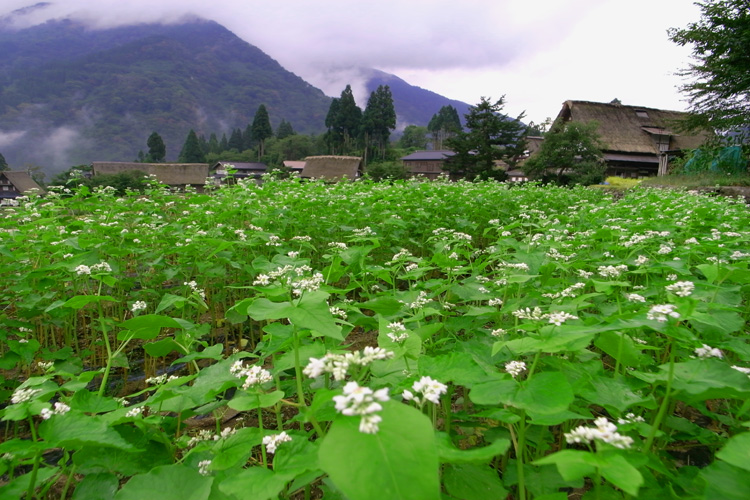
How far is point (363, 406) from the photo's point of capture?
0.77 m

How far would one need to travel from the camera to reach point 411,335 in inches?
63.3

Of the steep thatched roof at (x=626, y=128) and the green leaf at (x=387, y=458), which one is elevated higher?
the steep thatched roof at (x=626, y=128)

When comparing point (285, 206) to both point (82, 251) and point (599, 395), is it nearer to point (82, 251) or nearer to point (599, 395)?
point (82, 251)

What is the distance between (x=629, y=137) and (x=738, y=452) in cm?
3830

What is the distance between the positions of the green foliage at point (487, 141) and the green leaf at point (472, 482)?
37.0 m

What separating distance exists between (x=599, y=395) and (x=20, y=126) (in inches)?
7387

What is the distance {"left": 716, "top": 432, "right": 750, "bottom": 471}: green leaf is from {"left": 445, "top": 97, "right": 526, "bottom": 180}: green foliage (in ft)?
122

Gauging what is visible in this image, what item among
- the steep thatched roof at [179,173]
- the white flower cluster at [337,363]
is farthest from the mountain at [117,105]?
the white flower cluster at [337,363]

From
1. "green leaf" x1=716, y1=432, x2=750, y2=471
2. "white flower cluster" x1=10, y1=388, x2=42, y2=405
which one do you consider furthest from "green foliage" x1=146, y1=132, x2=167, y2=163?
"green leaf" x1=716, y1=432, x2=750, y2=471

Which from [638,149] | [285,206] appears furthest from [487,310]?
[638,149]

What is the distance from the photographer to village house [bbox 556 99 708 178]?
3108 cm

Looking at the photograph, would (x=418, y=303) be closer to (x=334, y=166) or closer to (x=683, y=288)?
(x=683, y=288)

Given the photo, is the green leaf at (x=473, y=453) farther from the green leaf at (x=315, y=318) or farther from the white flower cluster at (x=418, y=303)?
the white flower cluster at (x=418, y=303)

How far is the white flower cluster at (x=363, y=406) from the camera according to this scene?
0.73 metres
